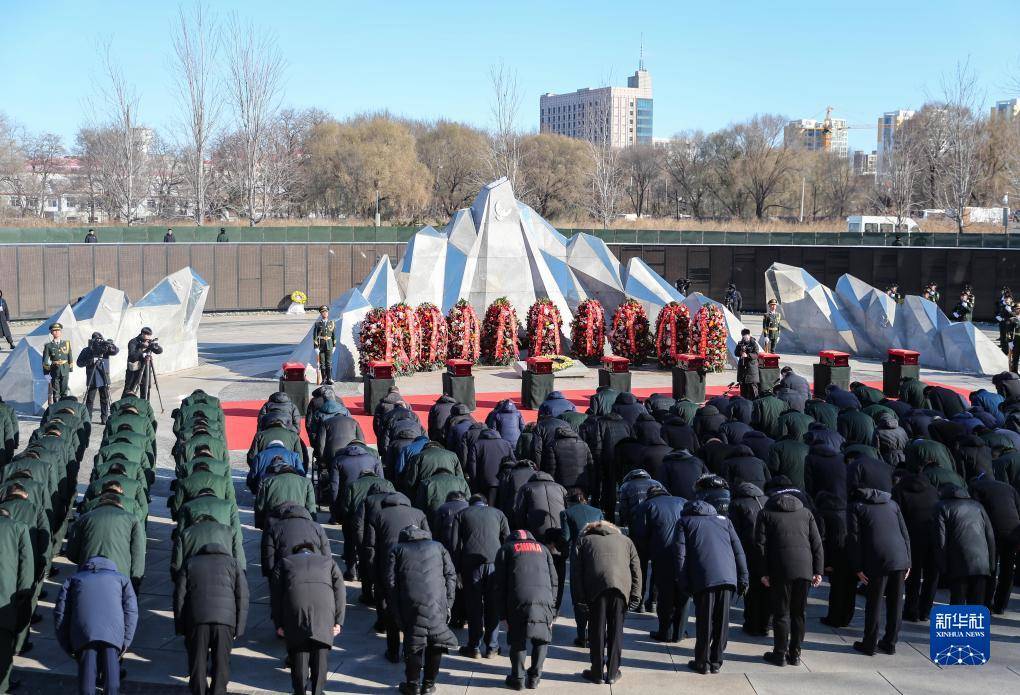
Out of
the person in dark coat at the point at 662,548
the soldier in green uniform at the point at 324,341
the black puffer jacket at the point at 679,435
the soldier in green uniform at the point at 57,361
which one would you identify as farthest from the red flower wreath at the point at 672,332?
the person in dark coat at the point at 662,548

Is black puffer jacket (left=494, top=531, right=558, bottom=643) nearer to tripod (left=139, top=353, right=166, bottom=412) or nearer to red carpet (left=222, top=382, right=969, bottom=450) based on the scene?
red carpet (left=222, top=382, right=969, bottom=450)

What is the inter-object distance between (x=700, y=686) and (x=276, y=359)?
21.0 meters

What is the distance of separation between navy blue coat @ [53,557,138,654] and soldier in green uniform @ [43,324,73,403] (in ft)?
40.5

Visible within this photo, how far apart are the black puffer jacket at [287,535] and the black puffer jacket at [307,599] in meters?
0.47

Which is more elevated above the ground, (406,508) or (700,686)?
(406,508)

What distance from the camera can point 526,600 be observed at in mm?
9000

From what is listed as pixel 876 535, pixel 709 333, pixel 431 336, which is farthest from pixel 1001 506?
pixel 431 336

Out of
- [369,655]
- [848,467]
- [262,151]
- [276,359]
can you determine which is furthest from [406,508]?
[262,151]

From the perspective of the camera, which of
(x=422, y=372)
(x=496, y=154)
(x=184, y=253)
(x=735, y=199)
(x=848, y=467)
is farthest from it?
(x=735, y=199)

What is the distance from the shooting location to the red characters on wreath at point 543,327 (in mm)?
25875

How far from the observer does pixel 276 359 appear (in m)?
28.6

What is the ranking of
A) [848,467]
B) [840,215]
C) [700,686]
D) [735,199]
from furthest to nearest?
[840,215]
[735,199]
[848,467]
[700,686]

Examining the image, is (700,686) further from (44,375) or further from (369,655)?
(44,375)

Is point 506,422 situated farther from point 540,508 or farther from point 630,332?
point 630,332
